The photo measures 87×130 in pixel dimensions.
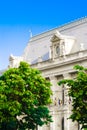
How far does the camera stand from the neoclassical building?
88625 mm

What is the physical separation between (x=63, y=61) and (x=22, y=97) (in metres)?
21.6

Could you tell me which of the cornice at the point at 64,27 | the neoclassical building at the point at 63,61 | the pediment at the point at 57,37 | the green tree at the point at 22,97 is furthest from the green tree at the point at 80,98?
the cornice at the point at 64,27

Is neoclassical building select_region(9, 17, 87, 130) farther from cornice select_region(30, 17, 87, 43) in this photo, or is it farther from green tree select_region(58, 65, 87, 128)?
green tree select_region(58, 65, 87, 128)

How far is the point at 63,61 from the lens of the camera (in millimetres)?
91125

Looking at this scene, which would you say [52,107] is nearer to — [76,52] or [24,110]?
[76,52]

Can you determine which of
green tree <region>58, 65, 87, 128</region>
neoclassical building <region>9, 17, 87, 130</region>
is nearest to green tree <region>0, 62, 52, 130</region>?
green tree <region>58, 65, 87, 128</region>

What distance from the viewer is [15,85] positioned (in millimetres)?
71000

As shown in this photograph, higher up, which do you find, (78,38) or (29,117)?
(78,38)

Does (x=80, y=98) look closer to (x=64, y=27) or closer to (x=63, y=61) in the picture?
(x=63, y=61)

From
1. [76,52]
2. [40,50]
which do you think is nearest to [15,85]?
[76,52]

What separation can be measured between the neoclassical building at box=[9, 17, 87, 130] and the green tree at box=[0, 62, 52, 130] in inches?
577

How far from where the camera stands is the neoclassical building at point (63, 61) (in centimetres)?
8862

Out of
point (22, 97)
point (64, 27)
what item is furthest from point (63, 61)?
point (22, 97)

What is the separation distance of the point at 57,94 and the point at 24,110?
73.2 ft
